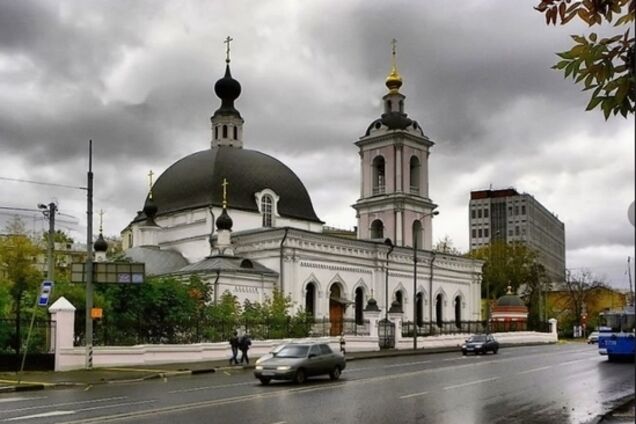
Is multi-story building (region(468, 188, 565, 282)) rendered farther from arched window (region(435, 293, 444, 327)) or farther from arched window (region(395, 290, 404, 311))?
arched window (region(395, 290, 404, 311))

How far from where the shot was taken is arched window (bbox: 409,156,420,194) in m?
72.4

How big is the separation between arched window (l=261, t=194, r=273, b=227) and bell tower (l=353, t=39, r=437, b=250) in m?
10.5

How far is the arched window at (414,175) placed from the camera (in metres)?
72.4

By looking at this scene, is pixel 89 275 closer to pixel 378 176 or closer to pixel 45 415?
pixel 45 415

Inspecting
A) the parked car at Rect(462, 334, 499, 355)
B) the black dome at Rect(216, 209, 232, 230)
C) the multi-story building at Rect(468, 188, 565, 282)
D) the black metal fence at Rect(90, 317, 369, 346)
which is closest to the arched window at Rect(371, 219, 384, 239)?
the black dome at Rect(216, 209, 232, 230)

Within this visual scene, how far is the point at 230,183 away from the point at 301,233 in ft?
31.1

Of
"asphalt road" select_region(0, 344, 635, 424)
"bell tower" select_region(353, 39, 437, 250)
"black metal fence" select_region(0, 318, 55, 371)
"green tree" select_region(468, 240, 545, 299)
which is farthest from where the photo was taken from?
"green tree" select_region(468, 240, 545, 299)

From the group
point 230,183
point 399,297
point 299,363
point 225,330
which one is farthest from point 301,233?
point 299,363

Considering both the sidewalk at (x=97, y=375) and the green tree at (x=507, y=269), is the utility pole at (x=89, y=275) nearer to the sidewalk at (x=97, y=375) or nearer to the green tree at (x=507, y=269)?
the sidewalk at (x=97, y=375)

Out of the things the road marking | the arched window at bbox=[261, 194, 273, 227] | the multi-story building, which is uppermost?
the multi-story building

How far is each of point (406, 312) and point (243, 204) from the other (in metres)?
15.6

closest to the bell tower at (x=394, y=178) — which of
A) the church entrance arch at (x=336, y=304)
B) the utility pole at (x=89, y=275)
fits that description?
the church entrance arch at (x=336, y=304)

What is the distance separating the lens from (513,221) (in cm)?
16800

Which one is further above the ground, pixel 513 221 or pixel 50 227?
pixel 513 221
